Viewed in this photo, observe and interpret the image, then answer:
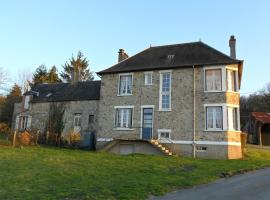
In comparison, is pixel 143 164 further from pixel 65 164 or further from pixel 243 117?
pixel 243 117

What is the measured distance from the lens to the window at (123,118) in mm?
26450

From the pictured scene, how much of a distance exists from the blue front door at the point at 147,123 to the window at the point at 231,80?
6.38 meters

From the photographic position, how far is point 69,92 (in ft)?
112

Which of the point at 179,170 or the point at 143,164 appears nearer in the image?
the point at 179,170

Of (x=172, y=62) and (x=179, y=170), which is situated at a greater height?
(x=172, y=62)

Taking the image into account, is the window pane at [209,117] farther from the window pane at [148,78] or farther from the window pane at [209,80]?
the window pane at [148,78]

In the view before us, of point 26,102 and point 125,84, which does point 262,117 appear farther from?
point 26,102

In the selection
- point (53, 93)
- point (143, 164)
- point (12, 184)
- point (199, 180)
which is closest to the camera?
point (12, 184)

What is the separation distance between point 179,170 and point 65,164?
5.79m

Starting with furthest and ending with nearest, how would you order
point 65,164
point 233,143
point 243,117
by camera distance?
1. point 243,117
2. point 233,143
3. point 65,164

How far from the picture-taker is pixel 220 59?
2430 centimetres

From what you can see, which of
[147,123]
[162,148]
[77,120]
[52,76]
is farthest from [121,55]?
[52,76]

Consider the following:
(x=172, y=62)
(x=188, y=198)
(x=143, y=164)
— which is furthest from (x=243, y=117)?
(x=188, y=198)

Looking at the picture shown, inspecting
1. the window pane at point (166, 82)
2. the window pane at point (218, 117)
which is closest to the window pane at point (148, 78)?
the window pane at point (166, 82)
